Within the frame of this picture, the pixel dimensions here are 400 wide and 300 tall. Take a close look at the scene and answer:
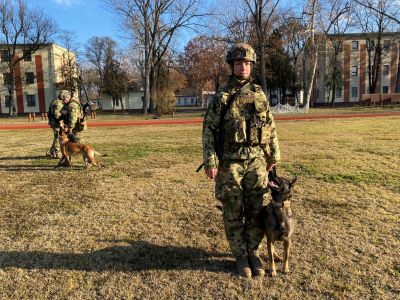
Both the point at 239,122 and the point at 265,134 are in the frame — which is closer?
the point at 239,122

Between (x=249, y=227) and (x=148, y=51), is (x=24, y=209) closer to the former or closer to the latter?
(x=249, y=227)

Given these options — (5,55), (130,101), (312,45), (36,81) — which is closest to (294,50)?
(312,45)

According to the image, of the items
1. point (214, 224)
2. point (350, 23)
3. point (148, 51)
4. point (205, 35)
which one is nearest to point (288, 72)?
point (350, 23)

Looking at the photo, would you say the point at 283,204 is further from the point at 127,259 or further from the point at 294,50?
the point at 294,50

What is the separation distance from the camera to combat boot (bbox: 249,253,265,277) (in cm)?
353

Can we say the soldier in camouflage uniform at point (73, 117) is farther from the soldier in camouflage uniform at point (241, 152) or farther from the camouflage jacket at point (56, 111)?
the soldier in camouflage uniform at point (241, 152)

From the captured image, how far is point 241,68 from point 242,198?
1229 millimetres

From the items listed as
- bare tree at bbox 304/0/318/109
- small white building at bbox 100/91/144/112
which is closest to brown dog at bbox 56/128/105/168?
bare tree at bbox 304/0/318/109

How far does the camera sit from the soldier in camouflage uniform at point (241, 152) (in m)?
3.41

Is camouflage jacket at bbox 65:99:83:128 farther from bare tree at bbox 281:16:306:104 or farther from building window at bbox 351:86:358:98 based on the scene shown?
building window at bbox 351:86:358:98

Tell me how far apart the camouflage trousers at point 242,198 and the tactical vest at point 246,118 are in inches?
8.4

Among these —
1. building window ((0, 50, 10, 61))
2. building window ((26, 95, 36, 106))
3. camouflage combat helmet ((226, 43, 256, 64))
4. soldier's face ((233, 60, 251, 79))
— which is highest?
building window ((0, 50, 10, 61))

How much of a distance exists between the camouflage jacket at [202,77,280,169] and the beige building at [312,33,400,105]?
5856 cm

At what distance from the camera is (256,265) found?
11.8 ft
